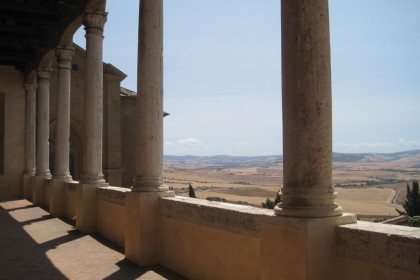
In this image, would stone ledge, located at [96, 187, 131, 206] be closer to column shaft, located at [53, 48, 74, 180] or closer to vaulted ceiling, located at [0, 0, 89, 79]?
column shaft, located at [53, 48, 74, 180]

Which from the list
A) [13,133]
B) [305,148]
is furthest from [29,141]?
[305,148]

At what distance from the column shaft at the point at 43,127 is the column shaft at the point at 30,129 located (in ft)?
7.57

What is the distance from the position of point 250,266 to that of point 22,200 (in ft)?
51.4

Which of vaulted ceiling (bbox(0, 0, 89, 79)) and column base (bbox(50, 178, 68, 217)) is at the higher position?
vaulted ceiling (bbox(0, 0, 89, 79))

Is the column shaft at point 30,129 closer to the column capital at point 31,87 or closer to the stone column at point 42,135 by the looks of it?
the column capital at point 31,87

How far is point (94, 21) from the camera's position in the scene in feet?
33.8

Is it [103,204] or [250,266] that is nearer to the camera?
[250,266]

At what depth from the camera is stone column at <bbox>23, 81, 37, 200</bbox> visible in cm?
1862

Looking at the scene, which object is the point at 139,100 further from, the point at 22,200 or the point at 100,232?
the point at 22,200

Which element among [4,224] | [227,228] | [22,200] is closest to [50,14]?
[4,224]

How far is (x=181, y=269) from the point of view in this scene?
6406mm

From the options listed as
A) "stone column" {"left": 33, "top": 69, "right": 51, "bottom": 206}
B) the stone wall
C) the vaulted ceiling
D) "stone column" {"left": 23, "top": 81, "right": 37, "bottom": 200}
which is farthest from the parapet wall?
the stone wall

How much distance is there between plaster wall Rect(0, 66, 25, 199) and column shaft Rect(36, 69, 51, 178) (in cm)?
305

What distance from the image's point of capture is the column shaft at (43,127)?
16.4 meters
